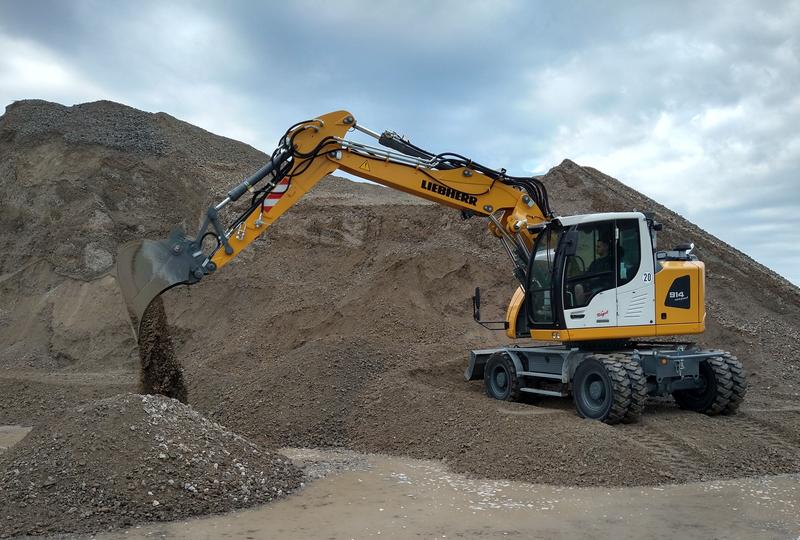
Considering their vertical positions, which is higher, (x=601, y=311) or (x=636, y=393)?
(x=601, y=311)

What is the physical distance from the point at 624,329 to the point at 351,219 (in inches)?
377

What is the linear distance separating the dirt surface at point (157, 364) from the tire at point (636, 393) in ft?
20.2

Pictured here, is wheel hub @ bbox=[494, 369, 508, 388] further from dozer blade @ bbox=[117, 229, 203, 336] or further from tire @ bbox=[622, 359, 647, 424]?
dozer blade @ bbox=[117, 229, 203, 336]

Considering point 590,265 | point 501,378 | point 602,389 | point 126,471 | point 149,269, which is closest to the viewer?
point 126,471

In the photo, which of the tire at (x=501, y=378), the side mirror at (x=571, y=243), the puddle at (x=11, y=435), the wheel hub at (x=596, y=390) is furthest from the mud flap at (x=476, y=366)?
the puddle at (x=11, y=435)

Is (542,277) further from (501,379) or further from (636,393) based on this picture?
(636,393)

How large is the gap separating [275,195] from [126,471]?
3947mm

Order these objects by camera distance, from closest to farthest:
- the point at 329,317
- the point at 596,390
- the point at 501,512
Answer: the point at 501,512 < the point at 596,390 < the point at 329,317

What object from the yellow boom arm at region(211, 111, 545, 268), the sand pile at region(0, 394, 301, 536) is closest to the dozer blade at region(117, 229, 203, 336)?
the yellow boom arm at region(211, 111, 545, 268)

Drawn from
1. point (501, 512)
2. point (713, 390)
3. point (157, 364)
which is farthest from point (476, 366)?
point (501, 512)

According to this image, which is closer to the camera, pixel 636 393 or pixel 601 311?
pixel 636 393

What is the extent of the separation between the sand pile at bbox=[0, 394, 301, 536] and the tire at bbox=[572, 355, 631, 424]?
3857 mm

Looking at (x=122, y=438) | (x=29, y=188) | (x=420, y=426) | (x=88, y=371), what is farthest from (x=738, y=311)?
(x=29, y=188)

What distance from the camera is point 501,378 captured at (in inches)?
445
